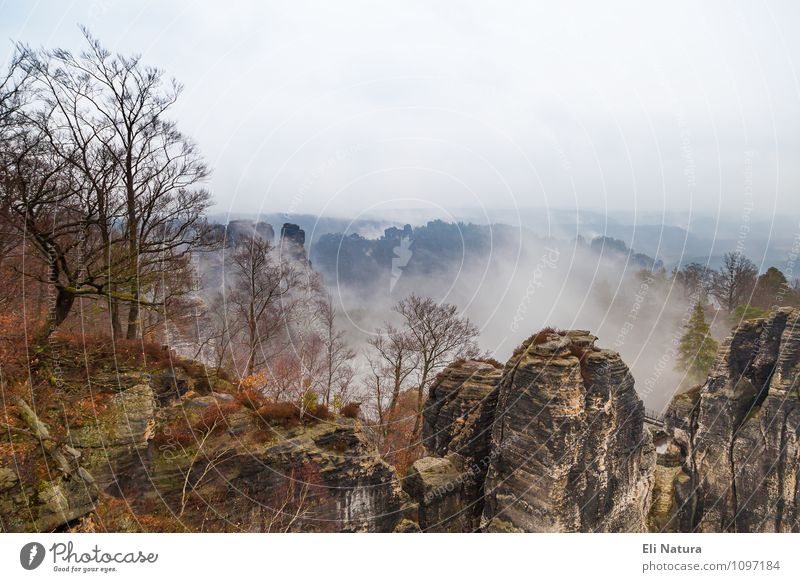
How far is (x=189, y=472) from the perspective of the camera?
11.3 m

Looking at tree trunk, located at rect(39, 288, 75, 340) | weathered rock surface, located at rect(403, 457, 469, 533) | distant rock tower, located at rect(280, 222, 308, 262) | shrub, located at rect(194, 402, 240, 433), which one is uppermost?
distant rock tower, located at rect(280, 222, 308, 262)

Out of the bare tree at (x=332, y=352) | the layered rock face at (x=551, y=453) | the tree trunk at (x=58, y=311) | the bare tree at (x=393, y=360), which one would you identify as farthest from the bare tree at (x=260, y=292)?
the layered rock face at (x=551, y=453)

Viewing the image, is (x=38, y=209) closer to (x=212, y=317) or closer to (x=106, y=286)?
(x=106, y=286)

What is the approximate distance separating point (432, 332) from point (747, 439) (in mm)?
19170

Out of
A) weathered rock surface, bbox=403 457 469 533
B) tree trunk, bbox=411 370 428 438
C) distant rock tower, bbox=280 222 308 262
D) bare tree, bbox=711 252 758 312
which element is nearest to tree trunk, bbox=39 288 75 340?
weathered rock surface, bbox=403 457 469 533

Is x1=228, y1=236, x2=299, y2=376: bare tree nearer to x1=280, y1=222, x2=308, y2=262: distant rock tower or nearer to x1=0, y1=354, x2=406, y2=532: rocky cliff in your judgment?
x1=280, y1=222, x2=308, y2=262: distant rock tower

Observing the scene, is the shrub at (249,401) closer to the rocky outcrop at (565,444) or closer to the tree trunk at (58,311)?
the tree trunk at (58,311)

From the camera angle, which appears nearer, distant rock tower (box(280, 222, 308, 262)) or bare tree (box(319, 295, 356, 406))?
bare tree (box(319, 295, 356, 406))

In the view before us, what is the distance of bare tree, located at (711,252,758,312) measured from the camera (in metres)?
36.4

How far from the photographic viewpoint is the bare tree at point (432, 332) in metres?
23.5

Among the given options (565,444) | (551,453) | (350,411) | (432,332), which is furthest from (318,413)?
(432,332)

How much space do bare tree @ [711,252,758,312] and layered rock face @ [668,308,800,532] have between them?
1767 centimetres

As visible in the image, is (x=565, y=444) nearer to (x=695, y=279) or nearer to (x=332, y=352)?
(x=332, y=352)

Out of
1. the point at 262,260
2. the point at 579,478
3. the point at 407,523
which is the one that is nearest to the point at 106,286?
the point at 262,260
